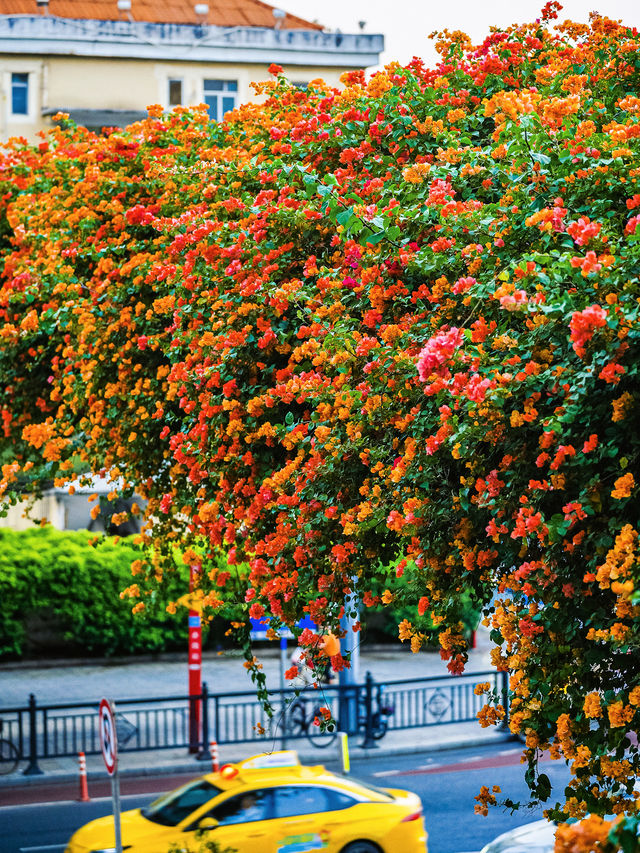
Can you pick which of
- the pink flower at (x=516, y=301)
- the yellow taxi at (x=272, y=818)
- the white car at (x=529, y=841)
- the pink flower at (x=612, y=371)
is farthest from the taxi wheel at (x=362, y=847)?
the pink flower at (x=612, y=371)

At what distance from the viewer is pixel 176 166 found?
9.59 metres

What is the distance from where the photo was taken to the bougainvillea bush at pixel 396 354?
4457 millimetres

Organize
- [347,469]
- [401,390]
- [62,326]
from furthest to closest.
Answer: [62,326] → [347,469] → [401,390]

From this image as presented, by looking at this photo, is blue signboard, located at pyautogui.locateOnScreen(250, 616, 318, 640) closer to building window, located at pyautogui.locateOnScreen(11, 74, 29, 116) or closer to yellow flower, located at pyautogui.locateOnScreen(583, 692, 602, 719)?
yellow flower, located at pyautogui.locateOnScreen(583, 692, 602, 719)

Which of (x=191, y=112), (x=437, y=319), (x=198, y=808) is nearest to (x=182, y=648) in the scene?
(x=198, y=808)

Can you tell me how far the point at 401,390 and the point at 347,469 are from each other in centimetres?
66

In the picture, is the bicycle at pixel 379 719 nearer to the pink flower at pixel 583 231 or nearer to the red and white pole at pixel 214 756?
the red and white pole at pixel 214 756

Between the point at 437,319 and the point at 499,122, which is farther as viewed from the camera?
the point at 499,122

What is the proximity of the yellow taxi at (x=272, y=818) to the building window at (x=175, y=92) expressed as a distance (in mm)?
27021

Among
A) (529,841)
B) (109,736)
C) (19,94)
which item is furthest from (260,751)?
(19,94)

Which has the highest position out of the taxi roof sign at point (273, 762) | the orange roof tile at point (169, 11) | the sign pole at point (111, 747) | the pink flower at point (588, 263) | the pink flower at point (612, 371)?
the orange roof tile at point (169, 11)

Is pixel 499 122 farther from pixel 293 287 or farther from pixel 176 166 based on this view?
pixel 176 166

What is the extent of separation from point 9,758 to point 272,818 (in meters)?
6.64

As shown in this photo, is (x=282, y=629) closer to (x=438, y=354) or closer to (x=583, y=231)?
(x=438, y=354)
